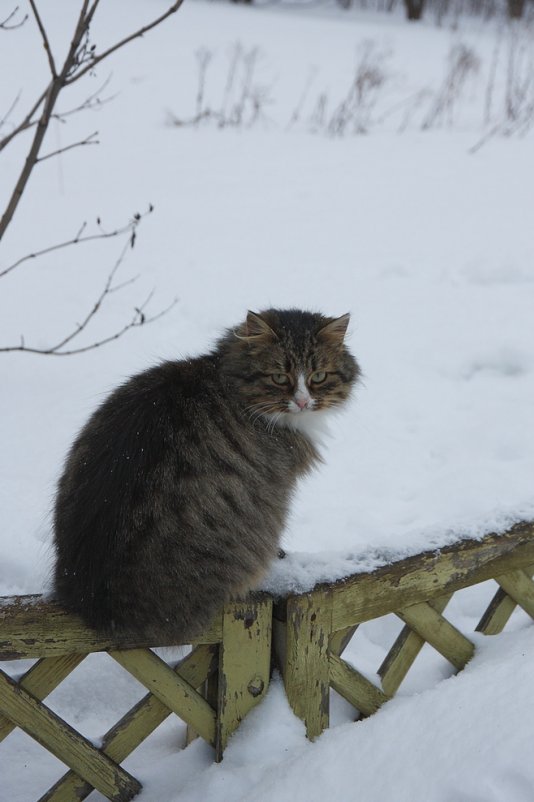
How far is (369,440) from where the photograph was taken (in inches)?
146

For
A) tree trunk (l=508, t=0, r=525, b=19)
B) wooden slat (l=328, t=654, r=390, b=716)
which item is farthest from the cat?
tree trunk (l=508, t=0, r=525, b=19)

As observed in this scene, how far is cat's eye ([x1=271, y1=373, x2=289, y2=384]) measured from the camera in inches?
85.2

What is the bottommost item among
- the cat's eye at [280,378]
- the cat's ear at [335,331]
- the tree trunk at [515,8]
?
the cat's eye at [280,378]

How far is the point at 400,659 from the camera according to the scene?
2.19 metres

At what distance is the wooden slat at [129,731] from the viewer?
184 centimetres

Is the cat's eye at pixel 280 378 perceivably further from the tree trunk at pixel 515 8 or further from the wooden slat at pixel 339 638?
the tree trunk at pixel 515 8

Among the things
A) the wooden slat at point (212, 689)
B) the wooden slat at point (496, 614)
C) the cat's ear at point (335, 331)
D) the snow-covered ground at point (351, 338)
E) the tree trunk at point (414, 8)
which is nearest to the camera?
the snow-covered ground at point (351, 338)

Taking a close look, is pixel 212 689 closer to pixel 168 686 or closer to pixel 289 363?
pixel 168 686

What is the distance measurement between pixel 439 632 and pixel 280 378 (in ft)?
2.72

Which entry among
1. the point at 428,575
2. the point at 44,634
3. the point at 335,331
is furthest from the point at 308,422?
the point at 44,634

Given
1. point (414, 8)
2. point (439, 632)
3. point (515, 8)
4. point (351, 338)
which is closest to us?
point (439, 632)

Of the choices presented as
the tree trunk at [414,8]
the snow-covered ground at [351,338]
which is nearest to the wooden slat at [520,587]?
the snow-covered ground at [351,338]

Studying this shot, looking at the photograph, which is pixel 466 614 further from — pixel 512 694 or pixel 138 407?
pixel 138 407

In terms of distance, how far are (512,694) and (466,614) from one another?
39.7 inches
